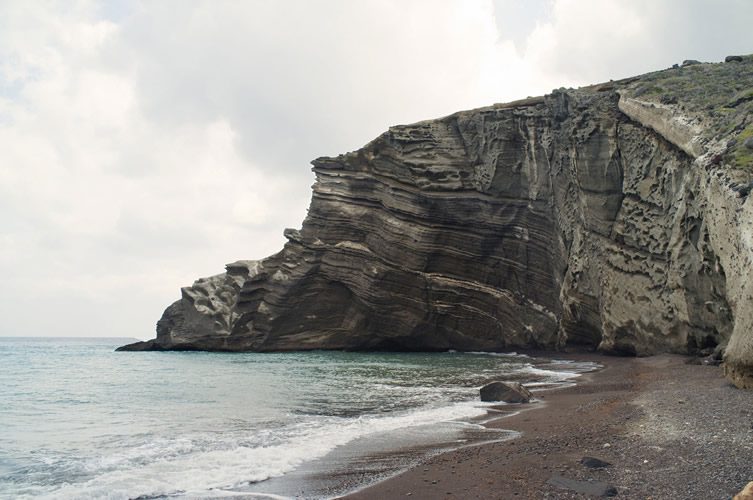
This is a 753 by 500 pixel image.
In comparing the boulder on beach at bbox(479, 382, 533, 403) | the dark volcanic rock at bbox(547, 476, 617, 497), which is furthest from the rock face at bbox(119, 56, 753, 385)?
the dark volcanic rock at bbox(547, 476, 617, 497)

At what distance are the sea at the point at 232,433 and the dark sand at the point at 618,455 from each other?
0.80 metres

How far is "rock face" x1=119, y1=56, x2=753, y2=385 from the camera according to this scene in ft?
75.1

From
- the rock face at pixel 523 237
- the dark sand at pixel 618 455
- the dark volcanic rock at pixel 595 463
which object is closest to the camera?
the dark sand at pixel 618 455

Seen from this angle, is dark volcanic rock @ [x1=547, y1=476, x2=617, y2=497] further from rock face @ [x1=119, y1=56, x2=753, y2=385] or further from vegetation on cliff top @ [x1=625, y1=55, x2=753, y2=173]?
vegetation on cliff top @ [x1=625, y1=55, x2=753, y2=173]

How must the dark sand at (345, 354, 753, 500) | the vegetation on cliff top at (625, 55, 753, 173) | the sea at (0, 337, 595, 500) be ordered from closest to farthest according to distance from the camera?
the dark sand at (345, 354, 753, 500) < the sea at (0, 337, 595, 500) < the vegetation on cliff top at (625, 55, 753, 173)

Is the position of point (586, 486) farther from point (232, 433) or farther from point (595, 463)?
point (232, 433)

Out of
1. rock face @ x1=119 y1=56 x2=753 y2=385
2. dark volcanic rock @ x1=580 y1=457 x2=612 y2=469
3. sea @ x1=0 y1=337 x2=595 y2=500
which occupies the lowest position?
sea @ x1=0 y1=337 x2=595 y2=500

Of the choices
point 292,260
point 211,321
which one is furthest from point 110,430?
point 211,321

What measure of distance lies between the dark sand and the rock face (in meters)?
5.68

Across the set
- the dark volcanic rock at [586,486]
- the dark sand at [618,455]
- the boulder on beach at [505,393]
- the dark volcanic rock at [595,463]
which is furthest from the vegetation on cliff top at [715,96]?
the dark volcanic rock at [586,486]

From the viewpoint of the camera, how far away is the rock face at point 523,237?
22.9 meters

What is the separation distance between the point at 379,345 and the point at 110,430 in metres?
35.0

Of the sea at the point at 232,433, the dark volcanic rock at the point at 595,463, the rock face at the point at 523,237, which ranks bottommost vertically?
the sea at the point at 232,433

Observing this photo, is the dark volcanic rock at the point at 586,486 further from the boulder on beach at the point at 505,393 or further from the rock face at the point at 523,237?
the rock face at the point at 523,237
